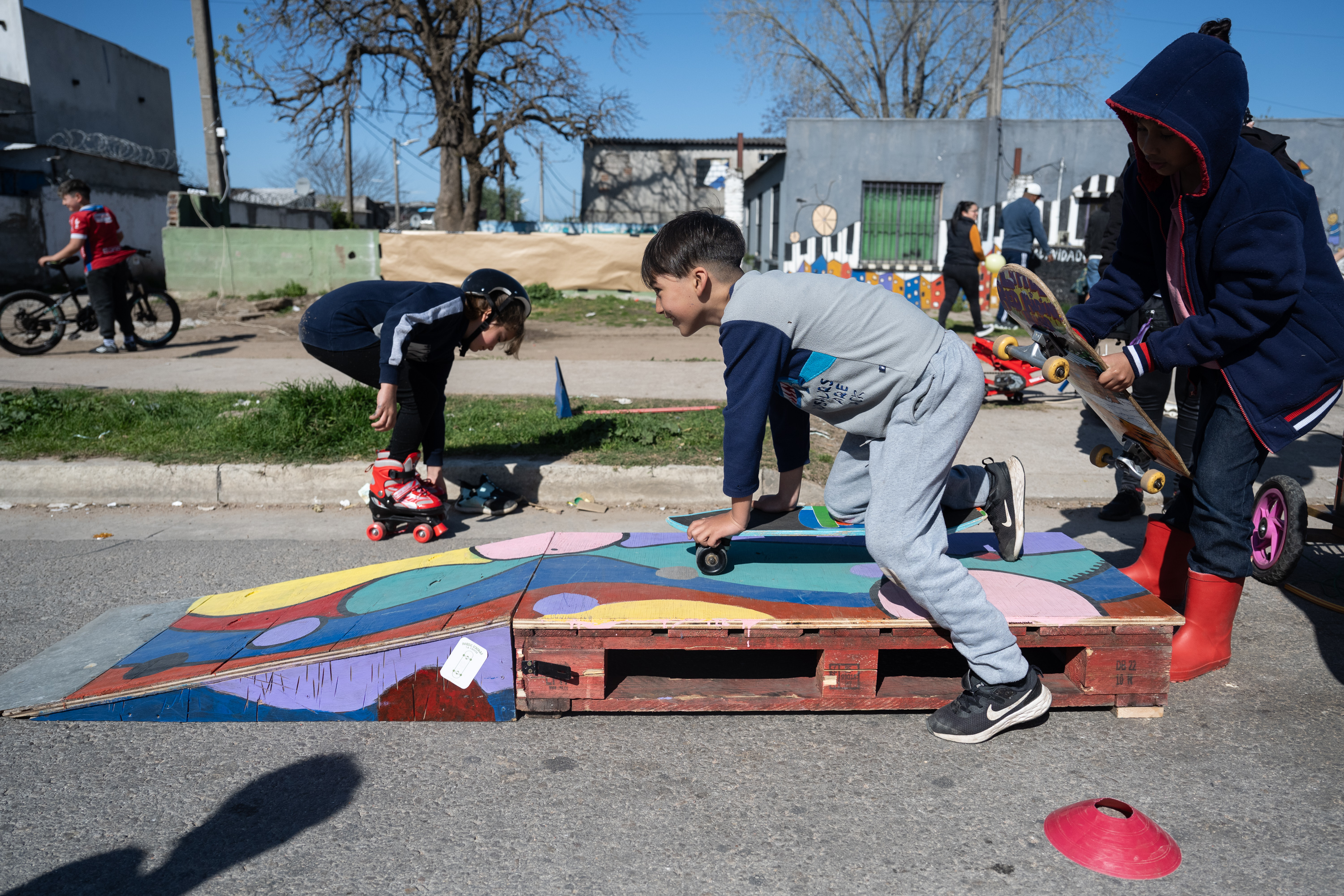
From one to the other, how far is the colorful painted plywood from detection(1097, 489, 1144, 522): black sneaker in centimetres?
173

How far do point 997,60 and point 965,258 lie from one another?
13.5 metres

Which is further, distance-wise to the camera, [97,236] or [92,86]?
[92,86]

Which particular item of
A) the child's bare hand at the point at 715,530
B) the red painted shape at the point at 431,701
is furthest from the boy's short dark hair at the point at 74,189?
the child's bare hand at the point at 715,530

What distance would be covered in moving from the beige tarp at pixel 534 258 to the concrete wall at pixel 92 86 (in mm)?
14401

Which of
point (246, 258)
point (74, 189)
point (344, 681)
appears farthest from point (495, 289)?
point (246, 258)

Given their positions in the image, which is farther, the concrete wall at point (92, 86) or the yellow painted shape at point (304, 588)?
the concrete wall at point (92, 86)

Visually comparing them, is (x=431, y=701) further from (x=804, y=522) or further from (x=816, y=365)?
(x=816, y=365)

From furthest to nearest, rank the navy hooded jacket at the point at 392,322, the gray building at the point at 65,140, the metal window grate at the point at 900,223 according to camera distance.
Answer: the gray building at the point at 65,140 < the metal window grate at the point at 900,223 < the navy hooded jacket at the point at 392,322

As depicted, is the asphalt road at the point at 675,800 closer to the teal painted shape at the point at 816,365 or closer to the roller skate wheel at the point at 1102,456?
the roller skate wheel at the point at 1102,456

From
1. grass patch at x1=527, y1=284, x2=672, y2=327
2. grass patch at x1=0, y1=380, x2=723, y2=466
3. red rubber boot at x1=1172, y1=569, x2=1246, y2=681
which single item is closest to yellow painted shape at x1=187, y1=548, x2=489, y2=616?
grass patch at x1=0, y1=380, x2=723, y2=466

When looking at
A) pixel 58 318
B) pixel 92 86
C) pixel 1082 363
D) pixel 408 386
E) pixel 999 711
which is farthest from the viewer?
pixel 92 86

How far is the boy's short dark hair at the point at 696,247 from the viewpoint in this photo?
2570 millimetres

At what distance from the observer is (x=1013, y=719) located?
2527 mm

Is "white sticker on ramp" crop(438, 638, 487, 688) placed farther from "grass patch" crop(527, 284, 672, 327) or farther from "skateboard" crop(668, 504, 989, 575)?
"grass patch" crop(527, 284, 672, 327)
